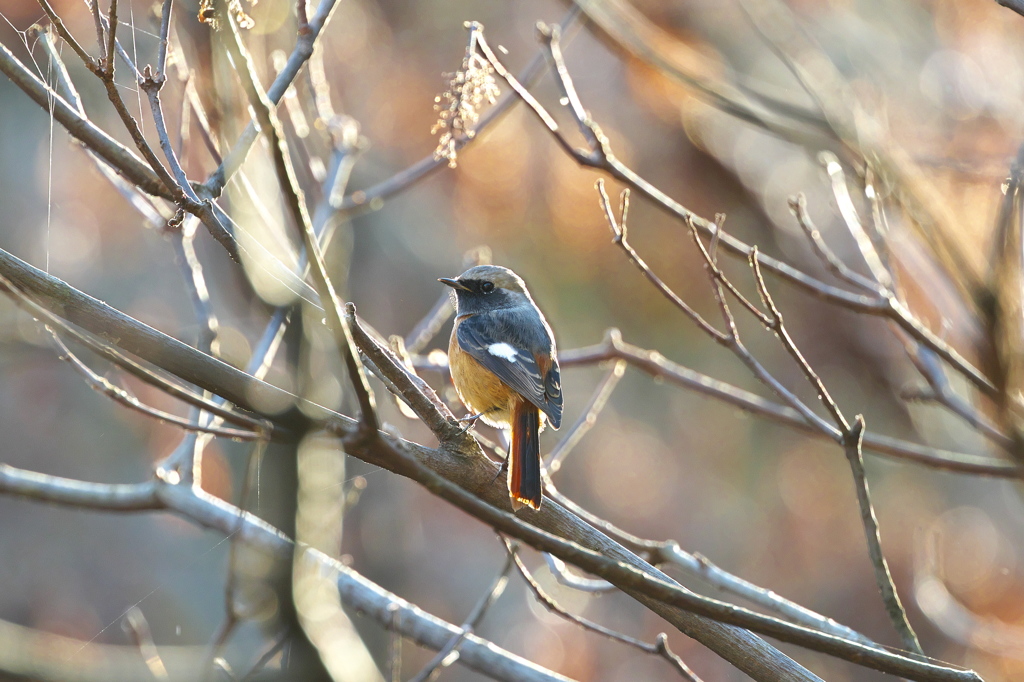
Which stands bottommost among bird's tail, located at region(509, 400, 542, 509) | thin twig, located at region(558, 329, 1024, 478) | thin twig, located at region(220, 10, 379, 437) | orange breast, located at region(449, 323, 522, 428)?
thin twig, located at region(220, 10, 379, 437)

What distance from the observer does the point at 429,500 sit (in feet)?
28.0

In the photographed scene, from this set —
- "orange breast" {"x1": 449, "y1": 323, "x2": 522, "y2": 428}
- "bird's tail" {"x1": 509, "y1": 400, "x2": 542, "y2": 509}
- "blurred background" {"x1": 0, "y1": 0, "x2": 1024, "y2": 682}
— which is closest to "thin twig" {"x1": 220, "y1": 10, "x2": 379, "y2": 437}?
"bird's tail" {"x1": 509, "y1": 400, "x2": 542, "y2": 509}

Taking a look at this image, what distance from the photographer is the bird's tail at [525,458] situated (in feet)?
7.50

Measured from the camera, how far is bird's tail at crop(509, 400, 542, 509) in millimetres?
2285

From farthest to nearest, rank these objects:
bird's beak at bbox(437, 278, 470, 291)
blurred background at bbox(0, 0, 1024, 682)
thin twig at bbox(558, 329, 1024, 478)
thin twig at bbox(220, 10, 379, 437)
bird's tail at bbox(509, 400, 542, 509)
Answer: blurred background at bbox(0, 0, 1024, 682)
bird's beak at bbox(437, 278, 470, 291)
thin twig at bbox(558, 329, 1024, 478)
bird's tail at bbox(509, 400, 542, 509)
thin twig at bbox(220, 10, 379, 437)

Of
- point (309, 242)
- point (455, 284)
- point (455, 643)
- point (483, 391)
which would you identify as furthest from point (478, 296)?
point (309, 242)

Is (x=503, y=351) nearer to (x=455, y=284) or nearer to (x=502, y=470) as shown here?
(x=455, y=284)

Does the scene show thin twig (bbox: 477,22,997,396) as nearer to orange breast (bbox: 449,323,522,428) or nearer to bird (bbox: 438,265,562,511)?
bird (bbox: 438,265,562,511)

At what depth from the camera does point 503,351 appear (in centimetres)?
355

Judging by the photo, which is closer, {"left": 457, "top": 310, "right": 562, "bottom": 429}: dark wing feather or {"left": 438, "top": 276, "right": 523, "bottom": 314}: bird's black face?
{"left": 457, "top": 310, "right": 562, "bottom": 429}: dark wing feather

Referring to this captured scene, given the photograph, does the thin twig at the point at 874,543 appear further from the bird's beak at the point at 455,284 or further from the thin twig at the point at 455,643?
the bird's beak at the point at 455,284

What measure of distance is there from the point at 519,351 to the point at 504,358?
13 centimetres

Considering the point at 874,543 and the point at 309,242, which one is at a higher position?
the point at 874,543

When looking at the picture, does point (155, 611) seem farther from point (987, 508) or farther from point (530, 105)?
point (987, 508)
